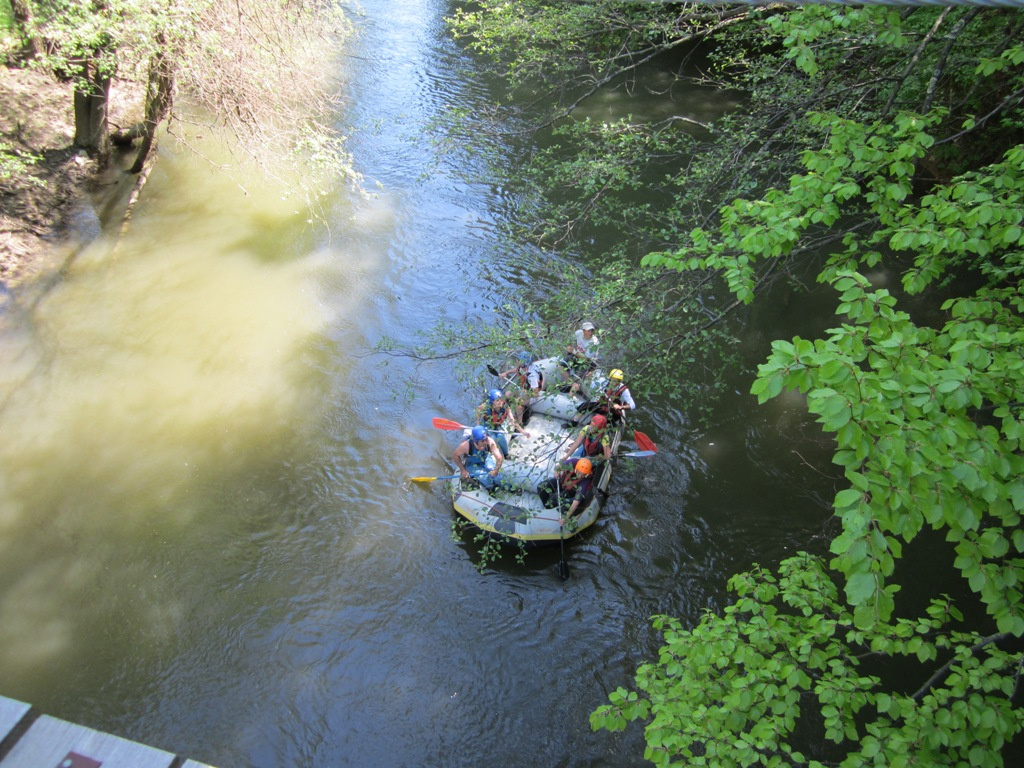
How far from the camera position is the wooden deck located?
218 centimetres

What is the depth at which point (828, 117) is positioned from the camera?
5.22 meters

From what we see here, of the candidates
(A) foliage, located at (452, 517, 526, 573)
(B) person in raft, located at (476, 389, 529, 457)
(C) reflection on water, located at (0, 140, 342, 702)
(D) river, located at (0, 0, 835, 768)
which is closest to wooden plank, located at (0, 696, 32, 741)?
(D) river, located at (0, 0, 835, 768)

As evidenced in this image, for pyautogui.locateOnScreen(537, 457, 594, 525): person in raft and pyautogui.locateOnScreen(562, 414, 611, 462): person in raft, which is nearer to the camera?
pyautogui.locateOnScreen(562, 414, 611, 462): person in raft

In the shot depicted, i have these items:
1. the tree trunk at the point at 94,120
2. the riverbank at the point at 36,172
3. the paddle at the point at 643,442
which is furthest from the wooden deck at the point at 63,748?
the tree trunk at the point at 94,120

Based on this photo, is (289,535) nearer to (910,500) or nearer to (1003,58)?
(910,500)

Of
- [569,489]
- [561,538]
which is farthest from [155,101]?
[561,538]

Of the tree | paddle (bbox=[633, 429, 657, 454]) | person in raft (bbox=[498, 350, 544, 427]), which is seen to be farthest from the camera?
paddle (bbox=[633, 429, 657, 454])

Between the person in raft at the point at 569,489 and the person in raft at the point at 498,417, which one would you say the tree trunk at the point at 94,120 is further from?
the person in raft at the point at 569,489

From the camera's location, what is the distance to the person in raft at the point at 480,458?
802 cm

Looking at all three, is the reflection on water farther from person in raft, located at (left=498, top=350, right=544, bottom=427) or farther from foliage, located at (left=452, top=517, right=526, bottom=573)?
person in raft, located at (left=498, top=350, right=544, bottom=427)

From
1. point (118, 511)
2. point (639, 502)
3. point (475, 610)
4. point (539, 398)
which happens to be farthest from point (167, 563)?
point (639, 502)

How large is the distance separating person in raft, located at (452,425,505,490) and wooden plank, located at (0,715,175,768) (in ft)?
18.9

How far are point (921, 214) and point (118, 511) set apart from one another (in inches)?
327

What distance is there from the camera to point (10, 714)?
2264 millimetres
